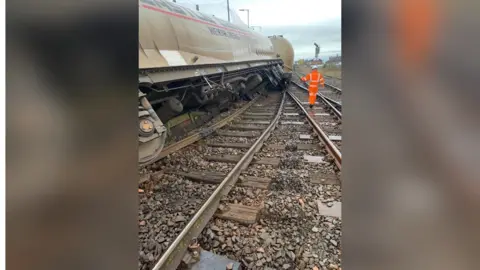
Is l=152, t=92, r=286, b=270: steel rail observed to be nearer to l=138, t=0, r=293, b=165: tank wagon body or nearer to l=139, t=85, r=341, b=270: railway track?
l=139, t=85, r=341, b=270: railway track

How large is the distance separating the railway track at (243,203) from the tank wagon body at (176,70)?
0.58m

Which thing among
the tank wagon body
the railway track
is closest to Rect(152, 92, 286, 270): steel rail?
the railway track

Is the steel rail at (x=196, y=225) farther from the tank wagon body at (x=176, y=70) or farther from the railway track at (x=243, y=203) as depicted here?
the tank wagon body at (x=176, y=70)

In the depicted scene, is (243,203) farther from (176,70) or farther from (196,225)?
(176,70)

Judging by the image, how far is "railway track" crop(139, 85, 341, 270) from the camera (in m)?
2.17

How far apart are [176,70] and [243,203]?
2762mm

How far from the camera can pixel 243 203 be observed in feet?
9.74

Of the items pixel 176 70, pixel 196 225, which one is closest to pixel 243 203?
pixel 196 225

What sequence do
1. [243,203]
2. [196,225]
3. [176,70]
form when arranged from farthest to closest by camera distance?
[176,70], [243,203], [196,225]

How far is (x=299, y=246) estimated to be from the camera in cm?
228
